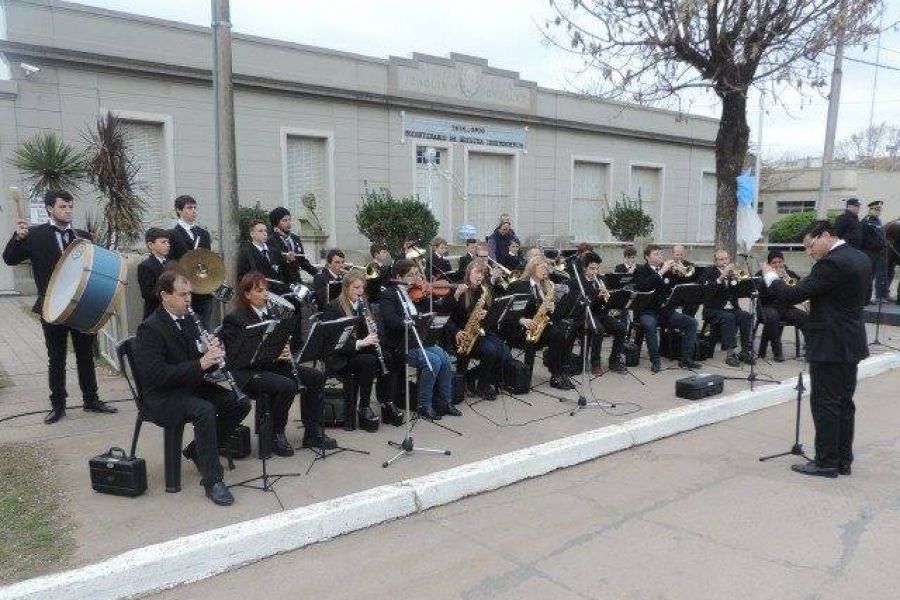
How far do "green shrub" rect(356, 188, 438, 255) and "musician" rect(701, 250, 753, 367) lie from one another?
24.5ft

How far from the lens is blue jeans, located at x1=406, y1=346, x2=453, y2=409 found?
663 centimetres

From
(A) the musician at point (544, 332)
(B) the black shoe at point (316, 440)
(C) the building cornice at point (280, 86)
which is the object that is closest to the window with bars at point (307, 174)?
(C) the building cornice at point (280, 86)

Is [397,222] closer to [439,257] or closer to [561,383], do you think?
[439,257]

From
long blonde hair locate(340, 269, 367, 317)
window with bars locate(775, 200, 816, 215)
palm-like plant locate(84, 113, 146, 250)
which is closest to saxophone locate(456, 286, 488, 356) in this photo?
long blonde hair locate(340, 269, 367, 317)

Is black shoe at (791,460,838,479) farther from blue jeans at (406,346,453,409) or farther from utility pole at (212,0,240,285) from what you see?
utility pole at (212,0,240,285)

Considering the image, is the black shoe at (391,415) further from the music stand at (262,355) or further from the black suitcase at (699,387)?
the black suitcase at (699,387)

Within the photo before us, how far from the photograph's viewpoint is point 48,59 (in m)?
13.4

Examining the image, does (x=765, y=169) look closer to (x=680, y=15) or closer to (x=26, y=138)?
(x=680, y=15)

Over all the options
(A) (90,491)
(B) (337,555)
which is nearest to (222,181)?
(A) (90,491)

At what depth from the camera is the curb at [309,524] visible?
3.60 meters

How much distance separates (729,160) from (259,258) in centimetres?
779

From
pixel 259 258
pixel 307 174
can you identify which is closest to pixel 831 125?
pixel 307 174

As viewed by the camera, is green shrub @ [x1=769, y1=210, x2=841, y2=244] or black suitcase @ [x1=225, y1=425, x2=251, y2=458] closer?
black suitcase @ [x1=225, y1=425, x2=251, y2=458]

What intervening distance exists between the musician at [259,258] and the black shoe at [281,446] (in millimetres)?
2552
